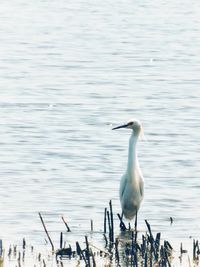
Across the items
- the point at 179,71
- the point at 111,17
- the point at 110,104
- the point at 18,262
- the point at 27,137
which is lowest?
the point at 18,262

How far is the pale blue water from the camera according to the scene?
598 inches

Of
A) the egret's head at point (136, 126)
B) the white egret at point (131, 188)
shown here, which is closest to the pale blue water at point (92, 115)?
the white egret at point (131, 188)

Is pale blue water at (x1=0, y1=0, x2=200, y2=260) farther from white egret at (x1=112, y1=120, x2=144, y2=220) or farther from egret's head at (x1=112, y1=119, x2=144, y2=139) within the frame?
egret's head at (x1=112, y1=119, x2=144, y2=139)

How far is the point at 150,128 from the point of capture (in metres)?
21.8

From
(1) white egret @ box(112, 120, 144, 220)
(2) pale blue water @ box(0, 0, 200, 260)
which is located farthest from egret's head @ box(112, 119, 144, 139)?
(2) pale blue water @ box(0, 0, 200, 260)

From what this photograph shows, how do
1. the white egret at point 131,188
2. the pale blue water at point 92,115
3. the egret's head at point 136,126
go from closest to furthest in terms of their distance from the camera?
the white egret at point 131,188 → the egret's head at point 136,126 → the pale blue water at point 92,115

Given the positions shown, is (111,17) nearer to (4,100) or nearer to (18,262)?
(4,100)

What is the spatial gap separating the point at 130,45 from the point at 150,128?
45.9 ft

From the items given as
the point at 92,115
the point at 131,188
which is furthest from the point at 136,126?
the point at 92,115

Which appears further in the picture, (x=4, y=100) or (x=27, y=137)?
(x=4, y=100)

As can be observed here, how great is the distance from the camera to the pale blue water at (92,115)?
15.2 m

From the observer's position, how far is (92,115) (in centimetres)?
2323

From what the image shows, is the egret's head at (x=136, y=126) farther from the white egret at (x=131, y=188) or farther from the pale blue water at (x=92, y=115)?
the pale blue water at (x=92, y=115)

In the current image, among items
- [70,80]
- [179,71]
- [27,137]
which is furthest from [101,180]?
[179,71]
